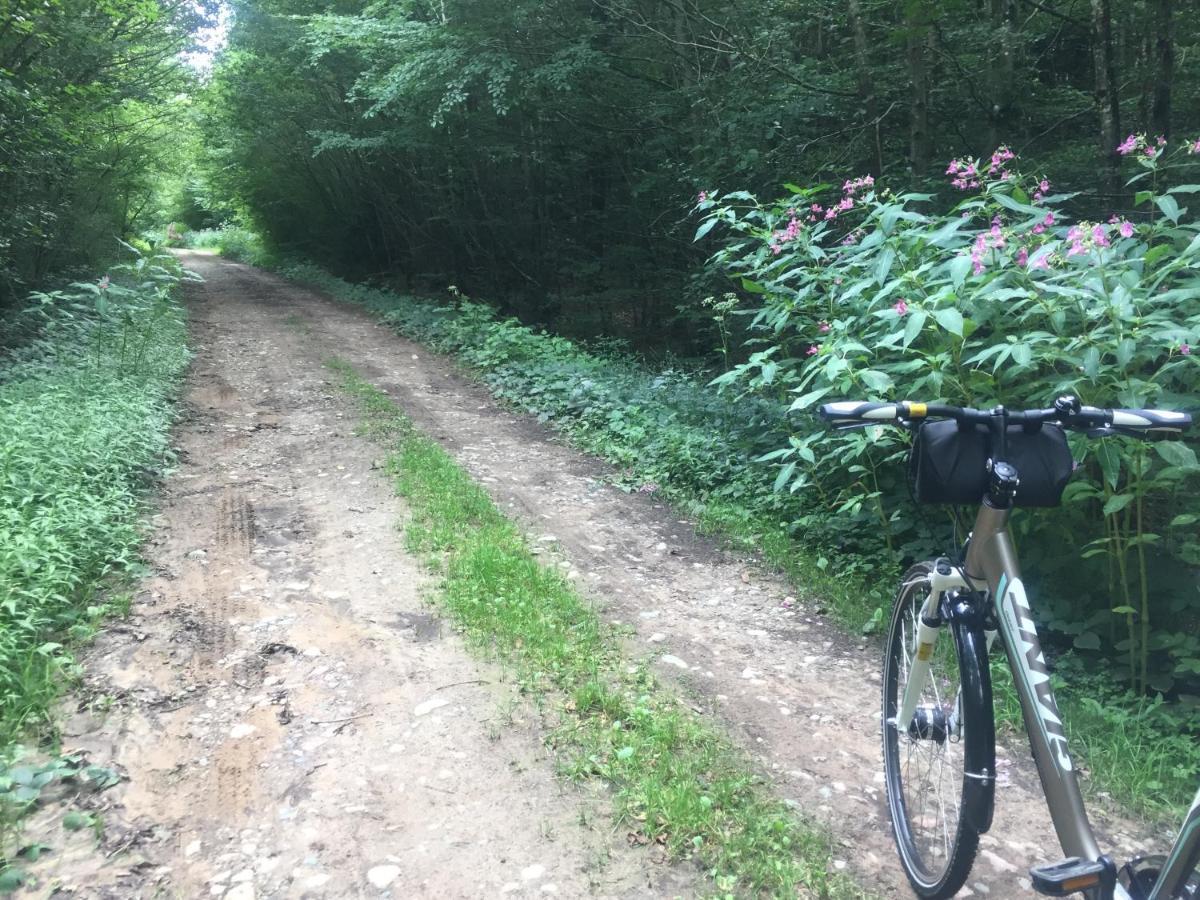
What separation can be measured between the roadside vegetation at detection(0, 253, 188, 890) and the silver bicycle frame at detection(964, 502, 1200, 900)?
302 cm

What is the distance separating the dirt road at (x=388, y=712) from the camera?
2.72 metres

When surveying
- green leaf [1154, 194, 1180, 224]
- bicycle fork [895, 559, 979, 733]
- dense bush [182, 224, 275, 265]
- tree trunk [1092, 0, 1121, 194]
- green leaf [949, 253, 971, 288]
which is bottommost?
bicycle fork [895, 559, 979, 733]

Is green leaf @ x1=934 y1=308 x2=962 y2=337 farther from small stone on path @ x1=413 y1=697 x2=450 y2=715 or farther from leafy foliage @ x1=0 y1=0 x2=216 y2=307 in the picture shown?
leafy foliage @ x1=0 y1=0 x2=216 y2=307

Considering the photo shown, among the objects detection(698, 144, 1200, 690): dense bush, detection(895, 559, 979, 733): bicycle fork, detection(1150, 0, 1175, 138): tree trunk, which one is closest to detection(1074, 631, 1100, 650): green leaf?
detection(698, 144, 1200, 690): dense bush

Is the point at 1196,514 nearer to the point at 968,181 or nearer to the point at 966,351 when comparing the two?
the point at 966,351

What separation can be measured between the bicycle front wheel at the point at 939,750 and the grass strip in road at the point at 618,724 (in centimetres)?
29

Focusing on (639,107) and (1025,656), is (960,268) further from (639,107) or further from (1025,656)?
(639,107)

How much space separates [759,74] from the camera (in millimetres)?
9945

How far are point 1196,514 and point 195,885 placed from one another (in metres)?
4.08

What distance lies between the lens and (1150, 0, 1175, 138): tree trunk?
21.7ft

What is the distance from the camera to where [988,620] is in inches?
88.0

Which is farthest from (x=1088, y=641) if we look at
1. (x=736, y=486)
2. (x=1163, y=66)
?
(x=1163, y=66)

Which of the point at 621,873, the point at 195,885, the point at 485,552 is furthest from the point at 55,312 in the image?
the point at 621,873

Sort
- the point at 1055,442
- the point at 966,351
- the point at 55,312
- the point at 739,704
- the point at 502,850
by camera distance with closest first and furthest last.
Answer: the point at 1055,442, the point at 502,850, the point at 739,704, the point at 966,351, the point at 55,312
